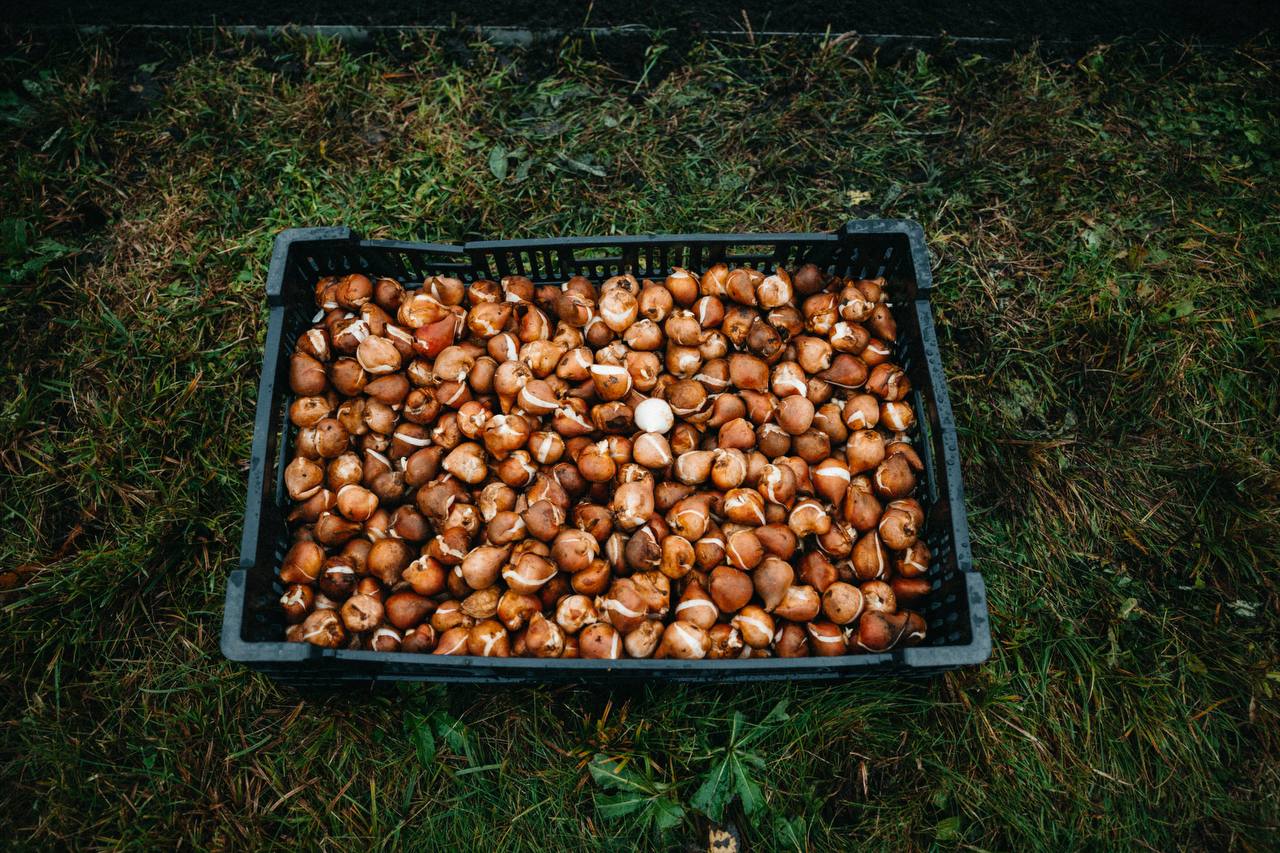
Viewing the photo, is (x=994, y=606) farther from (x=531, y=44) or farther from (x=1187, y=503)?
(x=531, y=44)

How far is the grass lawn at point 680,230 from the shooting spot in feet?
10.1

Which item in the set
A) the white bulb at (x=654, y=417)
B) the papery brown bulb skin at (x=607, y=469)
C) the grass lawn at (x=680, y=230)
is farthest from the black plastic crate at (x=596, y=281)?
the white bulb at (x=654, y=417)

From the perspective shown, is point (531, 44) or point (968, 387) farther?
point (531, 44)

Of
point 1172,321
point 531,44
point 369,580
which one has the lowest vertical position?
point 369,580

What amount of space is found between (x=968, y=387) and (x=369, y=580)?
3001 mm

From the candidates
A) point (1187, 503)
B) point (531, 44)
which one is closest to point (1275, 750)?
point (1187, 503)

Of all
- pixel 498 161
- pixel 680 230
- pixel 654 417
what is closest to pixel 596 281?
pixel 680 230

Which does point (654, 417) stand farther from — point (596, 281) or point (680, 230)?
point (680, 230)

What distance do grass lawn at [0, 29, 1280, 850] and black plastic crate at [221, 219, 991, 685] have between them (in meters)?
0.48

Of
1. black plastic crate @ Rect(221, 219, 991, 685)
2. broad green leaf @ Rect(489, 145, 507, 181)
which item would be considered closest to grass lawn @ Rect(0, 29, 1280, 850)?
broad green leaf @ Rect(489, 145, 507, 181)

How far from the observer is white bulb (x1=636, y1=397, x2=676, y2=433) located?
310 cm

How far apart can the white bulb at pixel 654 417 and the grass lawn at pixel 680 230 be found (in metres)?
1.16

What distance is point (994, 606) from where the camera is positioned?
337 centimetres

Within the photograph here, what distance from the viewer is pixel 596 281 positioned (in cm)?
353
